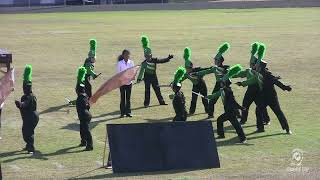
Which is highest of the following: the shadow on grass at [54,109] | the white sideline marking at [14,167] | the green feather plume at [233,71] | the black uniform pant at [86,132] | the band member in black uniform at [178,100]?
the green feather plume at [233,71]

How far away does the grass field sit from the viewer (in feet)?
44.2

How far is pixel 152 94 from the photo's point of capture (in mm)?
21766

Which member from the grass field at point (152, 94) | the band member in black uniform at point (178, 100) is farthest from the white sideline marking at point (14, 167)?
the band member in black uniform at point (178, 100)

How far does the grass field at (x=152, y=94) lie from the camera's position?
44.2ft

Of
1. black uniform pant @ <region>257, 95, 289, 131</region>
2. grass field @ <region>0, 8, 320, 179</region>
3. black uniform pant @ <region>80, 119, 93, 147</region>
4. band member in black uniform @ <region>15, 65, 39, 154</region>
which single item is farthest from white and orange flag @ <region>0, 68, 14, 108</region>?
black uniform pant @ <region>257, 95, 289, 131</region>

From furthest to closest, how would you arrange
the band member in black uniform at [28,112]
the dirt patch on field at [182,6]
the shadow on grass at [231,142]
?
the dirt patch on field at [182,6] → the shadow on grass at [231,142] → the band member in black uniform at [28,112]

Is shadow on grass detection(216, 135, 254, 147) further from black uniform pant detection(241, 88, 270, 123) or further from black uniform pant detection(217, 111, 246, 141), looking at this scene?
black uniform pant detection(241, 88, 270, 123)

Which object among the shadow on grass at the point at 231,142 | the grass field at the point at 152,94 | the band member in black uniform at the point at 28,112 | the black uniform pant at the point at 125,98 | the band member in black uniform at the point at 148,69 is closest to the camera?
the grass field at the point at 152,94

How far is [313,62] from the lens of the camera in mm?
29016

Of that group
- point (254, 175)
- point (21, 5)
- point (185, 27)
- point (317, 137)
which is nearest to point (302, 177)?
point (254, 175)

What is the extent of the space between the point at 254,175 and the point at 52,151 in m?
4.42

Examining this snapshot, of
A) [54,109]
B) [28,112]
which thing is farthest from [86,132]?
[54,109]

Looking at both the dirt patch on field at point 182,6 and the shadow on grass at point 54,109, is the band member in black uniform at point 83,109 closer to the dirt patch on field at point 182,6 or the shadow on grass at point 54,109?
the shadow on grass at point 54,109

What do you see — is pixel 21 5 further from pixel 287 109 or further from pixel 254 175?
pixel 254 175
